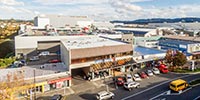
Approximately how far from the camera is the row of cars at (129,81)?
27.6 meters

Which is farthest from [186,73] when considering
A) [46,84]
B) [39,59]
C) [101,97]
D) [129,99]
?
[39,59]

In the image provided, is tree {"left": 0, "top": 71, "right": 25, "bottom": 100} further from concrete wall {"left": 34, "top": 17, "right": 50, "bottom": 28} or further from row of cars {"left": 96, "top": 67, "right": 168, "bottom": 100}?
concrete wall {"left": 34, "top": 17, "right": 50, "bottom": 28}

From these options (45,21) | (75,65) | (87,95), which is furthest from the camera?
(45,21)

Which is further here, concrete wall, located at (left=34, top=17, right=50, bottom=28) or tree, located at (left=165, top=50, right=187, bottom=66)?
concrete wall, located at (left=34, top=17, right=50, bottom=28)

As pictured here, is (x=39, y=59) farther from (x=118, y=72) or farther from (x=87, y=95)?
(x=87, y=95)

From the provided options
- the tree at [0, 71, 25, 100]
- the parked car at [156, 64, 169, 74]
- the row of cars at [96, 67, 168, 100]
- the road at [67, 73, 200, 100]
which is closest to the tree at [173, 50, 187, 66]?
the parked car at [156, 64, 169, 74]

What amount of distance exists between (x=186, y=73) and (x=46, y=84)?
2586cm

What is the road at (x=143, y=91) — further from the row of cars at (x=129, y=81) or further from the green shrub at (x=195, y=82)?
the green shrub at (x=195, y=82)

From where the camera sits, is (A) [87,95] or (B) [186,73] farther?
(B) [186,73]

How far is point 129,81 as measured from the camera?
108 ft

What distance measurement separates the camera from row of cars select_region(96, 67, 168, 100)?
90.6 feet

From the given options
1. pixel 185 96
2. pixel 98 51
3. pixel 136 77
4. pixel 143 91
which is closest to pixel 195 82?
pixel 185 96

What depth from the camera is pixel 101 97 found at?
89.4 ft

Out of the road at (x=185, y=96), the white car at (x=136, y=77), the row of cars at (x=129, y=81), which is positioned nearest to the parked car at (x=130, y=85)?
the row of cars at (x=129, y=81)
